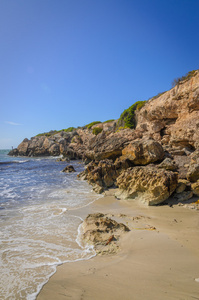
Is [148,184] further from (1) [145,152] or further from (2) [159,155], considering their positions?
(2) [159,155]

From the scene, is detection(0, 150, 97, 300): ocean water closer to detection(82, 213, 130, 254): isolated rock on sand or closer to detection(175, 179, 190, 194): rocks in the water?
detection(82, 213, 130, 254): isolated rock on sand

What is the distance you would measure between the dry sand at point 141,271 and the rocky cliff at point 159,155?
265 centimetres

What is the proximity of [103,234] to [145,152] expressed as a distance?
27.2ft

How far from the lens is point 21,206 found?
29.0 feet

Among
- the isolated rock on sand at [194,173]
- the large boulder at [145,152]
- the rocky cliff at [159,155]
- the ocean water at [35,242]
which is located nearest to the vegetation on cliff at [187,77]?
the rocky cliff at [159,155]

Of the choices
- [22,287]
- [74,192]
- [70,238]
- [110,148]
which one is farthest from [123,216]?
[110,148]

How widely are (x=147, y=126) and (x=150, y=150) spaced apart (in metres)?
13.0

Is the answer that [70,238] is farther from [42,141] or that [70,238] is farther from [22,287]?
[42,141]

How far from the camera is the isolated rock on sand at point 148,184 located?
783cm

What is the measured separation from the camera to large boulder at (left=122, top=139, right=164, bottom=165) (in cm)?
1206

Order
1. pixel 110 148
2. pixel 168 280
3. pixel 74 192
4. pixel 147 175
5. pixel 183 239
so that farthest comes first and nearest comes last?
pixel 110 148 < pixel 74 192 < pixel 147 175 < pixel 183 239 < pixel 168 280

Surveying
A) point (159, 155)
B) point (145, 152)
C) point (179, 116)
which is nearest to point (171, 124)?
point (179, 116)

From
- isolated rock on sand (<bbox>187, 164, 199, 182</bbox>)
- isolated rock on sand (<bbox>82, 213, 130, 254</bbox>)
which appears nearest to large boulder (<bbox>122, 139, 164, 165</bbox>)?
isolated rock on sand (<bbox>187, 164, 199, 182</bbox>)

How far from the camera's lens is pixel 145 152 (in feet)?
40.2
